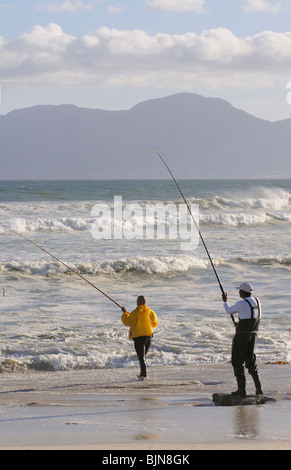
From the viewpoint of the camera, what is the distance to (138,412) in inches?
248

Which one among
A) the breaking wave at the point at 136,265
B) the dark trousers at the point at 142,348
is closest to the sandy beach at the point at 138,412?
the dark trousers at the point at 142,348

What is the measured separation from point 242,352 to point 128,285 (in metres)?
9.76

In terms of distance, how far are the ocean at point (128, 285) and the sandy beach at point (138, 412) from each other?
87cm

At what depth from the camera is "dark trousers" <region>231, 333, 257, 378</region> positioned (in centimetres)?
688

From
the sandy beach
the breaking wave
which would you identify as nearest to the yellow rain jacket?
the sandy beach

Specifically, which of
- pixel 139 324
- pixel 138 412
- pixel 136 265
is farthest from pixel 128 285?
pixel 138 412

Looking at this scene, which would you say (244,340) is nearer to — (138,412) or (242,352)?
(242,352)

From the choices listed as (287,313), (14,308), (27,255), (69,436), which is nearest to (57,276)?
(27,255)

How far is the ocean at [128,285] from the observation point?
31.9 feet

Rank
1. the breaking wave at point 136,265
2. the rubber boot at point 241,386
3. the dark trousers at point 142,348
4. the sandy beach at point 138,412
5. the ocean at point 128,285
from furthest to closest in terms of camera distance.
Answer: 1. the breaking wave at point 136,265
2. the ocean at point 128,285
3. the dark trousers at point 142,348
4. the rubber boot at point 241,386
5. the sandy beach at point 138,412

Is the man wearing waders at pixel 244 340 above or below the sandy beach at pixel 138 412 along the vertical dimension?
above

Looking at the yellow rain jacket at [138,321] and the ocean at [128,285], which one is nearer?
the yellow rain jacket at [138,321]

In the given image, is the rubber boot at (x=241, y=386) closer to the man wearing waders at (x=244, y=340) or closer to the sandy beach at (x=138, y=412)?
the man wearing waders at (x=244, y=340)

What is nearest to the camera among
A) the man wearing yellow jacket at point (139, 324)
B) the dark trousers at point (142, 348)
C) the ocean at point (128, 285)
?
the dark trousers at point (142, 348)
